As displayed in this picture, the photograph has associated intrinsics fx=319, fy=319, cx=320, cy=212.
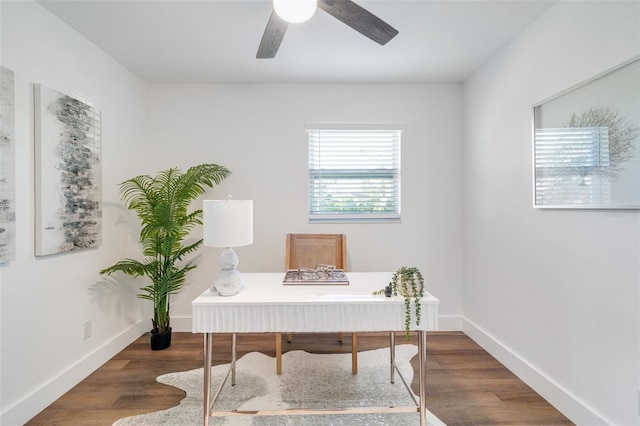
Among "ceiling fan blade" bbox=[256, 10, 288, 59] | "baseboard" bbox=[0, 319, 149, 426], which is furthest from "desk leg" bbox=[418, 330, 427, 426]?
"baseboard" bbox=[0, 319, 149, 426]

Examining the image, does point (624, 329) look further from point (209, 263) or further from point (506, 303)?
point (209, 263)

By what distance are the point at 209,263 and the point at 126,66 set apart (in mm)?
2000

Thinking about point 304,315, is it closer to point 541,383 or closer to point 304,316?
point 304,316

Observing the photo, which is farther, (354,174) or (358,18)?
(354,174)

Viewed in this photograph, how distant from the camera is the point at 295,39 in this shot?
7.98 feet

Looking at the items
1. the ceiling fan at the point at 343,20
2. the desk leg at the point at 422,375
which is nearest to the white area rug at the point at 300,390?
the desk leg at the point at 422,375

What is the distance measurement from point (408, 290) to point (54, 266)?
228 centimetres

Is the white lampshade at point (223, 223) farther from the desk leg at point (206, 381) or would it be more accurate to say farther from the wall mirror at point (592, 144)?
the wall mirror at point (592, 144)

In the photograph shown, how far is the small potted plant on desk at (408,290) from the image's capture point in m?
1.60

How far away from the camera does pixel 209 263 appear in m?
3.31

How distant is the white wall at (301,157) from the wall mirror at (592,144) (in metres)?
1.18

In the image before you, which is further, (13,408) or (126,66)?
(126,66)

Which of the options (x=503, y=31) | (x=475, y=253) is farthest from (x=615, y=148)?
(x=475, y=253)

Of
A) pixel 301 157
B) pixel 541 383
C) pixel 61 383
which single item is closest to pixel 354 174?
pixel 301 157
